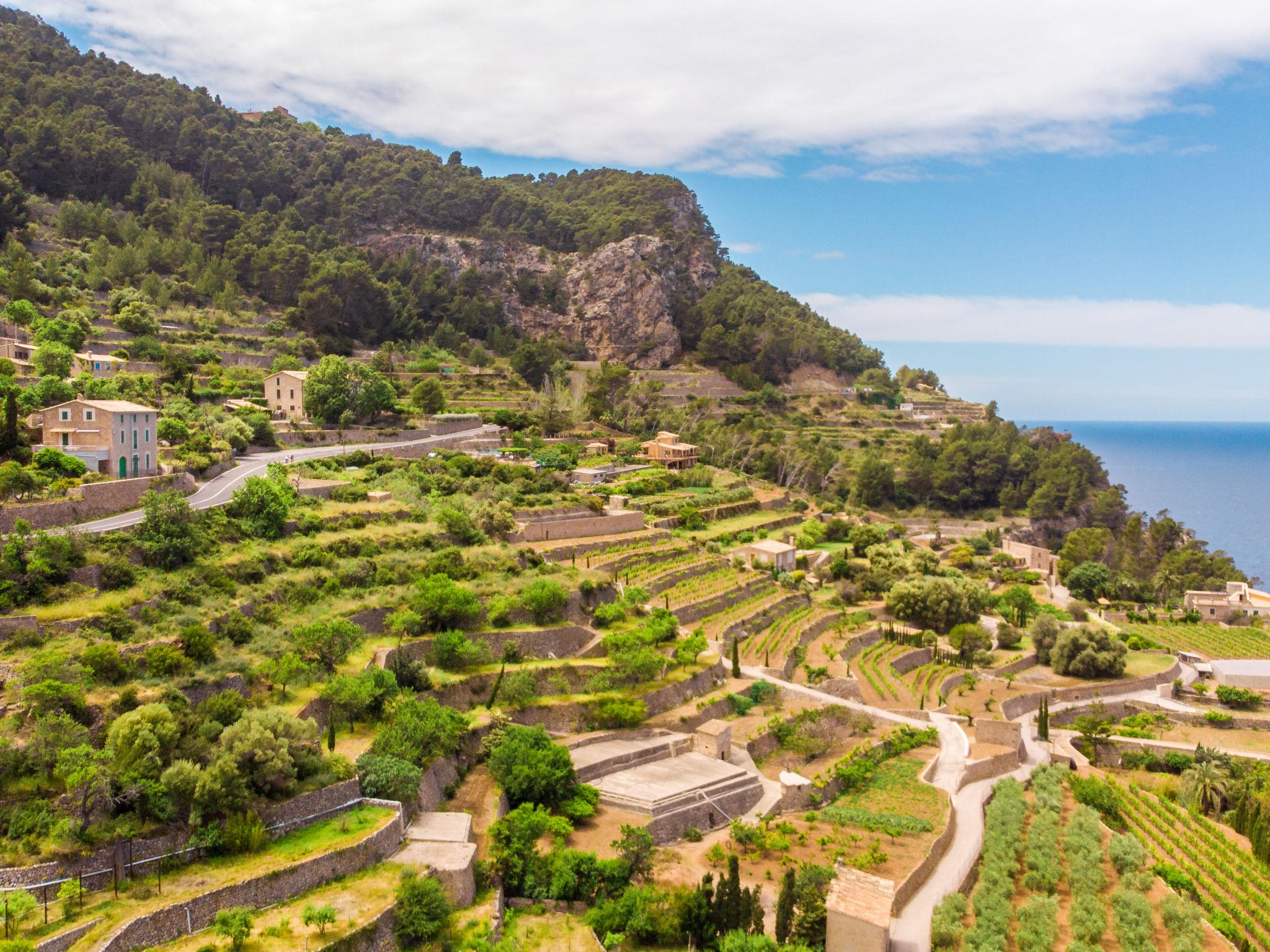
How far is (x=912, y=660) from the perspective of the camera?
3541cm

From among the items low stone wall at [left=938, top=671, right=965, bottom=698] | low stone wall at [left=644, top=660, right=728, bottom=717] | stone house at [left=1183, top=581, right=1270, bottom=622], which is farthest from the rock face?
low stone wall at [left=644, top=660, right=728, bottom=717]

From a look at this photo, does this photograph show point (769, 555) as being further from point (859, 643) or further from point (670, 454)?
point (670, 454)

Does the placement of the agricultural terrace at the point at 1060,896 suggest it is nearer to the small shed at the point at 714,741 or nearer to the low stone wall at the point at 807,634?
the small shed at the point at 714,741

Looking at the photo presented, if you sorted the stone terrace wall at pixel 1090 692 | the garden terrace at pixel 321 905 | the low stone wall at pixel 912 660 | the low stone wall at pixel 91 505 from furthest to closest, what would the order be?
the low stone wall at pixel 912 660 → the stone terrace wall at pixel 1090 692 → the low stone wall at pixel 91 505 → the garden terrace at pixel 321 905

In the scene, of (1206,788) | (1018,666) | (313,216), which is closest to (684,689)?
(1206,788)

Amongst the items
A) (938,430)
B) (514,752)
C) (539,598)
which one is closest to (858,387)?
(938,430)

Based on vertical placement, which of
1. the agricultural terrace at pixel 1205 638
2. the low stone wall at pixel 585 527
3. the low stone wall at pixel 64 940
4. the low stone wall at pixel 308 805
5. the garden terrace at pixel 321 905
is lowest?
the agricultural terrace at pixel 1205 638

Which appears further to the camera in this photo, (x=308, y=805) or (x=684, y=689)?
(x=684, y=689)

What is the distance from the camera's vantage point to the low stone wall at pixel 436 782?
18.2 m

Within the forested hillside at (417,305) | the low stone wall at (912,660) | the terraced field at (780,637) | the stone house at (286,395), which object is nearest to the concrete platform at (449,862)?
the forested hillside at (417,305)

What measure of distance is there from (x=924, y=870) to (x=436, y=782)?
10833mm

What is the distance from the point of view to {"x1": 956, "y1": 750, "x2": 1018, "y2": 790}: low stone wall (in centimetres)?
2461

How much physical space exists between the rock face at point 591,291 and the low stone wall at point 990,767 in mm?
61919

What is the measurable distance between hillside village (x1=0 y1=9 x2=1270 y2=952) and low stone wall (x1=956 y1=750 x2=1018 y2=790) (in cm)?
35
